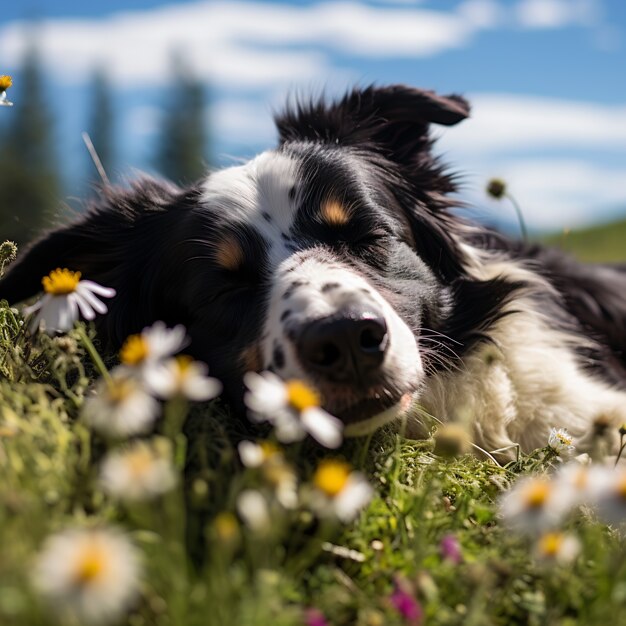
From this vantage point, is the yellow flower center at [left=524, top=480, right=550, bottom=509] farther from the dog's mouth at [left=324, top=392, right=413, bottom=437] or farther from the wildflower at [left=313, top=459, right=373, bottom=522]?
the dog's mouth at [left=324, top=392, right=413, bottom=437]

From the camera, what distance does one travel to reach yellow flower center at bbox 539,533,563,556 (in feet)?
4.96

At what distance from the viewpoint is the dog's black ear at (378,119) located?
13.2 feet

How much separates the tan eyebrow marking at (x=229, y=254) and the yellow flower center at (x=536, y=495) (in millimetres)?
1942

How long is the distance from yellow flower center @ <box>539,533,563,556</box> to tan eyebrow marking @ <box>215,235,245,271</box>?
196 centimetres

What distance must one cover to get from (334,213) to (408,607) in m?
Result: 2.07

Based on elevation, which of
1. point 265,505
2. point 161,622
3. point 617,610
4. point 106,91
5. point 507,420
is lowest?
point 106,91

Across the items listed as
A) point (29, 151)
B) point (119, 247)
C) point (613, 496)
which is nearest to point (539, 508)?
point (613, 496)

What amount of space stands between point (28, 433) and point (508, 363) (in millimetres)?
2433

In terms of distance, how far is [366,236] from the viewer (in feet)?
11.1

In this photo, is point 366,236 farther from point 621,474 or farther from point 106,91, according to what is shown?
point 106,91

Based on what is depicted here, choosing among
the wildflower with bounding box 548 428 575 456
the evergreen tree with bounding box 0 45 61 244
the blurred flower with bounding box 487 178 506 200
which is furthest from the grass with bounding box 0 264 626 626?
the evergreen tree with bounding box 0 45 61 244

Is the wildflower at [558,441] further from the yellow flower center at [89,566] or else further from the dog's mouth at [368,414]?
the yellow flower center at [89,566]

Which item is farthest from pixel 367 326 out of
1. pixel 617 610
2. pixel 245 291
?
pixel 617 610

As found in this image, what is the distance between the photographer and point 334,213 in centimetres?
335
